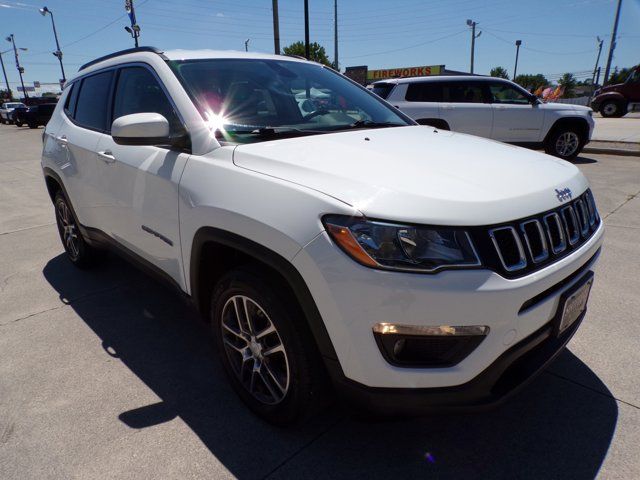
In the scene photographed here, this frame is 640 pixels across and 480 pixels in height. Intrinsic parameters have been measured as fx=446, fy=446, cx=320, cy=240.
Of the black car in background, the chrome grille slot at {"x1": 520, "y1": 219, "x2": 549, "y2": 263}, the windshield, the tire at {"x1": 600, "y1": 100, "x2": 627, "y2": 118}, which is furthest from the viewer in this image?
the black car in background

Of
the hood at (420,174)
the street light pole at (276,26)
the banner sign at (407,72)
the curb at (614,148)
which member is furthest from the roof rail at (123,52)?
the banner sign at (407,72)

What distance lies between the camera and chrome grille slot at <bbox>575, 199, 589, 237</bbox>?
2016 mm

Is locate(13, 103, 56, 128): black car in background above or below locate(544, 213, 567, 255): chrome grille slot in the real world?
below

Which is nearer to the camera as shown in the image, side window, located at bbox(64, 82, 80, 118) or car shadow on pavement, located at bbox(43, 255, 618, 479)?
car shadow on pavement, located at bbox(43, 255, 618, 479)

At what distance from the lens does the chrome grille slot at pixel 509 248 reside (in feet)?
5.06

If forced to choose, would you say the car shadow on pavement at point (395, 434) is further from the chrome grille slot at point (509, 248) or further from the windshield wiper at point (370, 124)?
the windshield wiper at point (370, 124)

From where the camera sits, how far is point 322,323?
163 cm

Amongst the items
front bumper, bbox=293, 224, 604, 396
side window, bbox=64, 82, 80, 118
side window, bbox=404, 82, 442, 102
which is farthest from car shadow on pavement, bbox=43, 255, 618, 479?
side window, bbox=404, 82, 442, 102

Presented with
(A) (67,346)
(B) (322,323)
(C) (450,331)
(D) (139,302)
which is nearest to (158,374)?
(A) (67,346)

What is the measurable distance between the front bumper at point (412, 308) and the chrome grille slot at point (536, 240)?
5 cm

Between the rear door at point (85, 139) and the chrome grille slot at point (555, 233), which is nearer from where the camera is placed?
the chrome grille slot at point (555, 233)

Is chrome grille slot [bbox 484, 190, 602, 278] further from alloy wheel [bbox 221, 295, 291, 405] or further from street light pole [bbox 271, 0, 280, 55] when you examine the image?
street light pole [bbox 271, 0, 280, 55]

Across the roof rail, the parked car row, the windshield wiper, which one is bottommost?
the parked car row

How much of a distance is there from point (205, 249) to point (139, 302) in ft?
5.47
